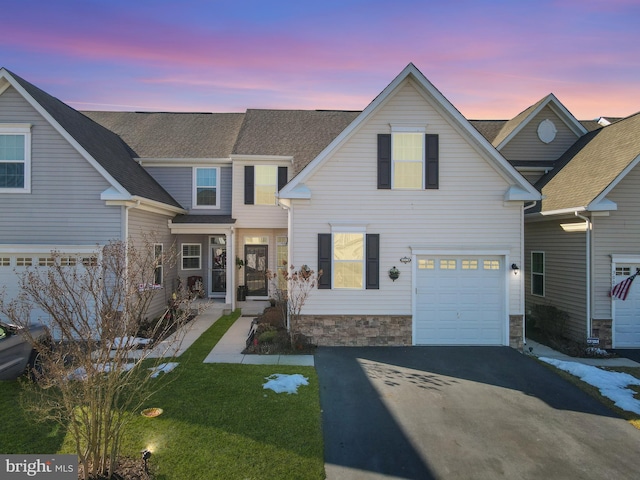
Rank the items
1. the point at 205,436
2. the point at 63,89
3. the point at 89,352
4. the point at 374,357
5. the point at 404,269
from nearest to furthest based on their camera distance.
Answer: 1. the point at 89,352
2. the point at 205,436
3. the point at 374,357
4. the point at 404,269
5. the point at 63,89

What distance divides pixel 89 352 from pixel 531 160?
55.4 ft

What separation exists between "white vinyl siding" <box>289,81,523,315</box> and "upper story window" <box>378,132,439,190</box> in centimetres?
19

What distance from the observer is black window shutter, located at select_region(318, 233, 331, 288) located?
411 inches

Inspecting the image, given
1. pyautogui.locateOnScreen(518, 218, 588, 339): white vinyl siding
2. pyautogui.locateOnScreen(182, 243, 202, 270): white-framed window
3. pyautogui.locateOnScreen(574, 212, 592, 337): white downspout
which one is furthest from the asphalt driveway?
pyautogui.locateOnScreen(182, 243, 202, 270): white-framed window

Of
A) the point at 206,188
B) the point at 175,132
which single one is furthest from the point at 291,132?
the point at 175,132

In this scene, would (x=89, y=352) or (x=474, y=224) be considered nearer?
(x=89, y=352)

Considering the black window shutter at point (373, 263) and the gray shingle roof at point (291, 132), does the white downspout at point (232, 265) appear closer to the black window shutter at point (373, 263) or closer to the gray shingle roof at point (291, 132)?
the gray shingle roof at point (291, 132)

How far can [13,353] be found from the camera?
7273 millimetres

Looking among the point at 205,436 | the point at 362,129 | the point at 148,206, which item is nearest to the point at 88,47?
the point at 148,206

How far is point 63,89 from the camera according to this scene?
1494 centimetres

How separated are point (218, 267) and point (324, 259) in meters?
7.75

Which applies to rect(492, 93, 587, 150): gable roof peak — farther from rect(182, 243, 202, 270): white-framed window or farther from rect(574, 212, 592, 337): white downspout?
rect(182, 243, 202, 270): white-framed window

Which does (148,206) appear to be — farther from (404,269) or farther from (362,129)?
(404,269)

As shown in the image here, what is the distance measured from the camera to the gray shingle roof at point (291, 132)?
15.5 meters
